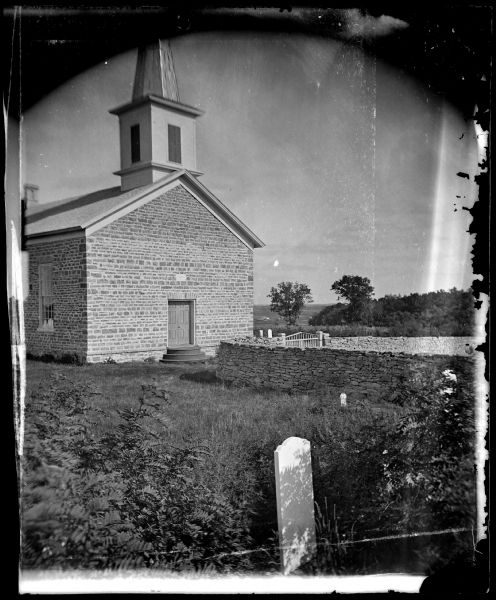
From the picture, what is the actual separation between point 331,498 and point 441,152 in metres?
2.55

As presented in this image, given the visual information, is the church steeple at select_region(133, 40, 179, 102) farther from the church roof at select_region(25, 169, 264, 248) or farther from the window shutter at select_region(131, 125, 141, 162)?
the church roof at select_region(25, 169, 264, 248)

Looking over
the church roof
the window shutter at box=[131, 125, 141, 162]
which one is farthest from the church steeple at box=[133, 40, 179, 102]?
the church roof

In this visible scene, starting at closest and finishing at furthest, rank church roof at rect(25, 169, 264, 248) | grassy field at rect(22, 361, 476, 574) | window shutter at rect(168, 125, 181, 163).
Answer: grassy field at rect(22, 361, 476, 574)
church roof at rect(25, 169, 264, 248)
window shutter at rect(168, 125, 181, 163)

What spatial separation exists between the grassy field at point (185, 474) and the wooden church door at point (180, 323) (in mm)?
187

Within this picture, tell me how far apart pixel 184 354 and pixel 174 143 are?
4.85 feet

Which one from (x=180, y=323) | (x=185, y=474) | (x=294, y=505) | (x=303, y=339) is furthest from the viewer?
(x=303, y=339)

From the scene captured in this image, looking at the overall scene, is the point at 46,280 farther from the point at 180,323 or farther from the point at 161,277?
the point at 180,323

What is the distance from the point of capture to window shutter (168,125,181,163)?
306cm

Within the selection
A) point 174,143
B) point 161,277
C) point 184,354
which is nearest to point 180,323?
point 184,354

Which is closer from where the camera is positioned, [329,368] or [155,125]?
[155,125]

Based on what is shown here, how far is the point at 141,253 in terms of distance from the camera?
3037 mm

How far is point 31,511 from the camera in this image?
278 cm

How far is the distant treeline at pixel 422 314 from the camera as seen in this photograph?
3.15 m

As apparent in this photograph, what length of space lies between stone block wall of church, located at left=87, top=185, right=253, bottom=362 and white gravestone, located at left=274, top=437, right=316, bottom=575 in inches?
35.1
